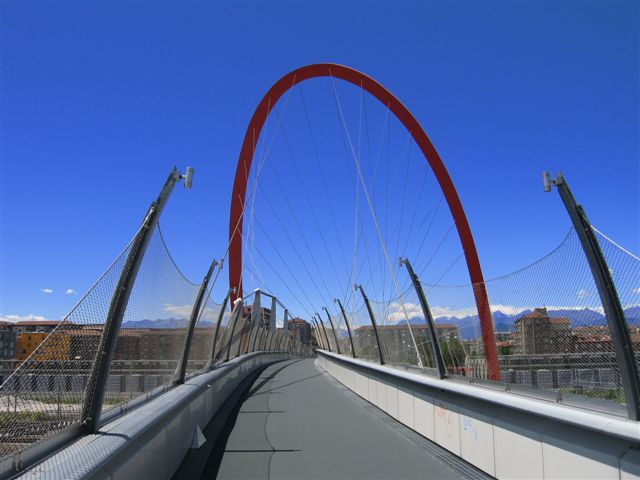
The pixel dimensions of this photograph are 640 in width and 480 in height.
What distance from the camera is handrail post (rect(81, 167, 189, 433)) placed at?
3.95 metres

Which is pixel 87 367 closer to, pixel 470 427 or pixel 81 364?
pixel 81 364

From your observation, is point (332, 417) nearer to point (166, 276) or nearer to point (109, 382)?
point (166, 276)

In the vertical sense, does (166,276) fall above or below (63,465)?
above

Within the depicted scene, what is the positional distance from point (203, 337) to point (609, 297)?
7.19 meters

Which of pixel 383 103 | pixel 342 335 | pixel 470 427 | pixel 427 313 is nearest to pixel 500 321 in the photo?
pixel 470 427

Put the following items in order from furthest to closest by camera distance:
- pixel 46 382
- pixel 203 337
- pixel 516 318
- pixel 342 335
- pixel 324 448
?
pixel 342 335 → pixel 203 337 → pixel 324 448 → pixel 516 318 → pixel 46 382

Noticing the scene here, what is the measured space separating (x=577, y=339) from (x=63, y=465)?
12.1 ft

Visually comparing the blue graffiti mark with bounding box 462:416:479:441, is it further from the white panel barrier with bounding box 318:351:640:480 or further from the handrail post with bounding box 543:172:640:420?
the handrail post with bounding box 543:172:640:420

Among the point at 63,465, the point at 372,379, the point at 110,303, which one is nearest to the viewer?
the point at 63,465

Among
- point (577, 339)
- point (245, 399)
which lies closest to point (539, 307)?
point (577, 339)

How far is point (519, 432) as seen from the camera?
479 cm

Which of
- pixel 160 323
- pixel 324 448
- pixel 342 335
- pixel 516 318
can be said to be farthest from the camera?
pixel 342 335

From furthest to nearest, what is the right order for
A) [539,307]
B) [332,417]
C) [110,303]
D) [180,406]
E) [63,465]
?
1. [332,417]
2. [180,406]
3. [539,307]
4. [110,303]
5. [63,465]

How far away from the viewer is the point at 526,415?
4.75 meters
